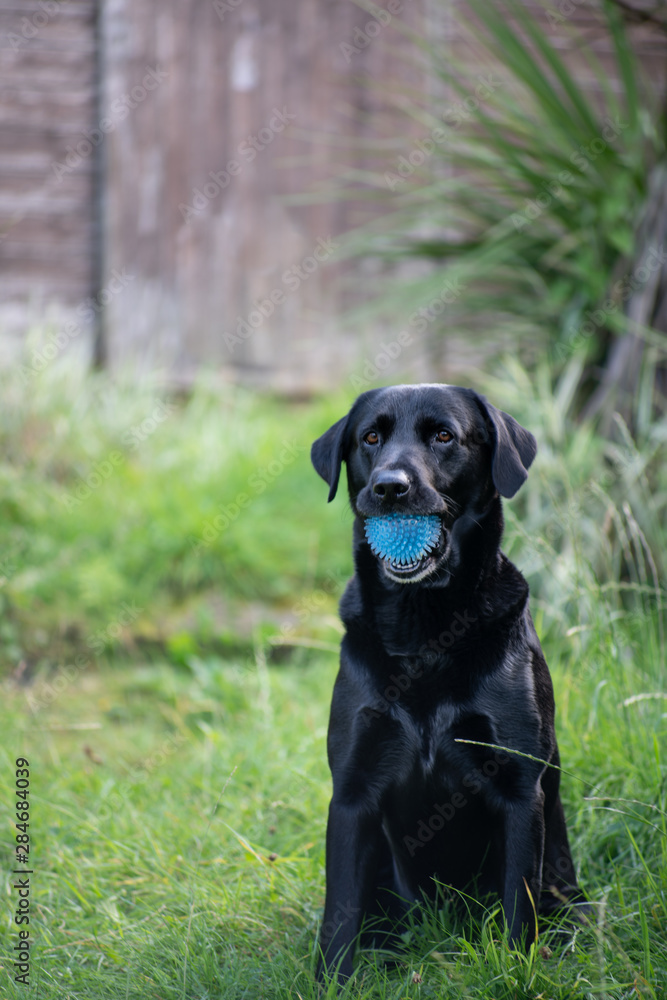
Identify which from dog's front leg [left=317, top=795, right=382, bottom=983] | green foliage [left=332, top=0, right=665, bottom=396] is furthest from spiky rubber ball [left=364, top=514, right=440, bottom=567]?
green foliage [left=332, top=0, right=665, bottom=396]

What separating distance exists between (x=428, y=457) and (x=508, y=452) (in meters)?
0.16

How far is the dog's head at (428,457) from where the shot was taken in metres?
1.72

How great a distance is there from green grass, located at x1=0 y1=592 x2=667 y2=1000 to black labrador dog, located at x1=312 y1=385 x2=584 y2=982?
10cm

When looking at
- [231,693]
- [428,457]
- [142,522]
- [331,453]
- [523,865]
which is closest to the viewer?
[523,865]

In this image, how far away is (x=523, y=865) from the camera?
5.35 feet

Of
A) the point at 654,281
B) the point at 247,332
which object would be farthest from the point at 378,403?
the point at 247,332

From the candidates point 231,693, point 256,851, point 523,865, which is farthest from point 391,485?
point 231,693

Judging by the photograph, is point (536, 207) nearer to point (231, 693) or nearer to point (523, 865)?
point (231, 693)

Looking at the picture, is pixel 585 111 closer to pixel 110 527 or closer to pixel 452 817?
pixel 110 527

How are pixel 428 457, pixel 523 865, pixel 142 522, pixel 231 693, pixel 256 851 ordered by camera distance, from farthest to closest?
pixel 142 522
pixel 231 693
pixel 256 851
pixel 428 457
pixel 523 865

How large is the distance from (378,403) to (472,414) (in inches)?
7.7

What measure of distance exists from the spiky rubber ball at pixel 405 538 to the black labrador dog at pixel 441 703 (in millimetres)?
14

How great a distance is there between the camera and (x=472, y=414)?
1897 millimetres

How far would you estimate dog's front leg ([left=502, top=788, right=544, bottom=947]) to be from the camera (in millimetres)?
1614
